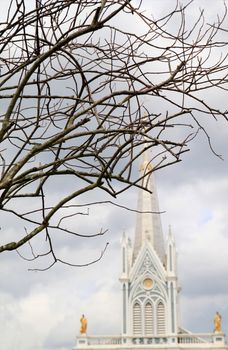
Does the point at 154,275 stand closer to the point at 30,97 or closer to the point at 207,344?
the point at 207,344

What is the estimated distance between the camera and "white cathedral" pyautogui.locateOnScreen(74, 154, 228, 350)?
43.9 metres

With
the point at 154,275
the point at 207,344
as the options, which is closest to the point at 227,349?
the point at 207,344

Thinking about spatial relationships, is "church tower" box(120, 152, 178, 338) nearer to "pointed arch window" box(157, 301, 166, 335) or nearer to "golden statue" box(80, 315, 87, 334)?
"pointed arch window" box(157, 301, 166, 335)

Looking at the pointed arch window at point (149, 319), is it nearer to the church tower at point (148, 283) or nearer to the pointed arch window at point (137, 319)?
the church tower at point (148, 283)

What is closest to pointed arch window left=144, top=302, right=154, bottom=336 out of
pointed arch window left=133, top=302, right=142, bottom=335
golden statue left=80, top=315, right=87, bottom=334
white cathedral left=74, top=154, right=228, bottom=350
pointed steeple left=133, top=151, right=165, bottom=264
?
white cathedral left=74, top=154, right=228, bottom=350

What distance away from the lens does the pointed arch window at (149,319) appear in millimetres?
44684

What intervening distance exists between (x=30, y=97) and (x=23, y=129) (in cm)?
31

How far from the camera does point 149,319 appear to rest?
45031 millimetres

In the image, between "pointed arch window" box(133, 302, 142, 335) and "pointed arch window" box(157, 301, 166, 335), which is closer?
"pointed arch window" box(157, 301, 166, 335)

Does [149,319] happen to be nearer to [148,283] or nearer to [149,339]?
[149,339]

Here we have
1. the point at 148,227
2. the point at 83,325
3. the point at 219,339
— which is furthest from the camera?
the point at 148,227

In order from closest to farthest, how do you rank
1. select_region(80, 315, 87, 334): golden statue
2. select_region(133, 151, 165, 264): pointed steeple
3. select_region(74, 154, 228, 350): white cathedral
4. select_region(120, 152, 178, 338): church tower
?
select_region(80, 315, 87, 334): golden statue → select_region(74, 154, 228, 350): white cathedral → select_region(120, 152, 178, 338): church tower → select_region(133, 151, 165, 264): pointed steeple

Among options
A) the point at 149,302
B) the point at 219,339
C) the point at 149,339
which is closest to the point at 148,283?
the point at 149,302

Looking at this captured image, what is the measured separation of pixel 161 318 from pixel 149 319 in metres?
0.63
